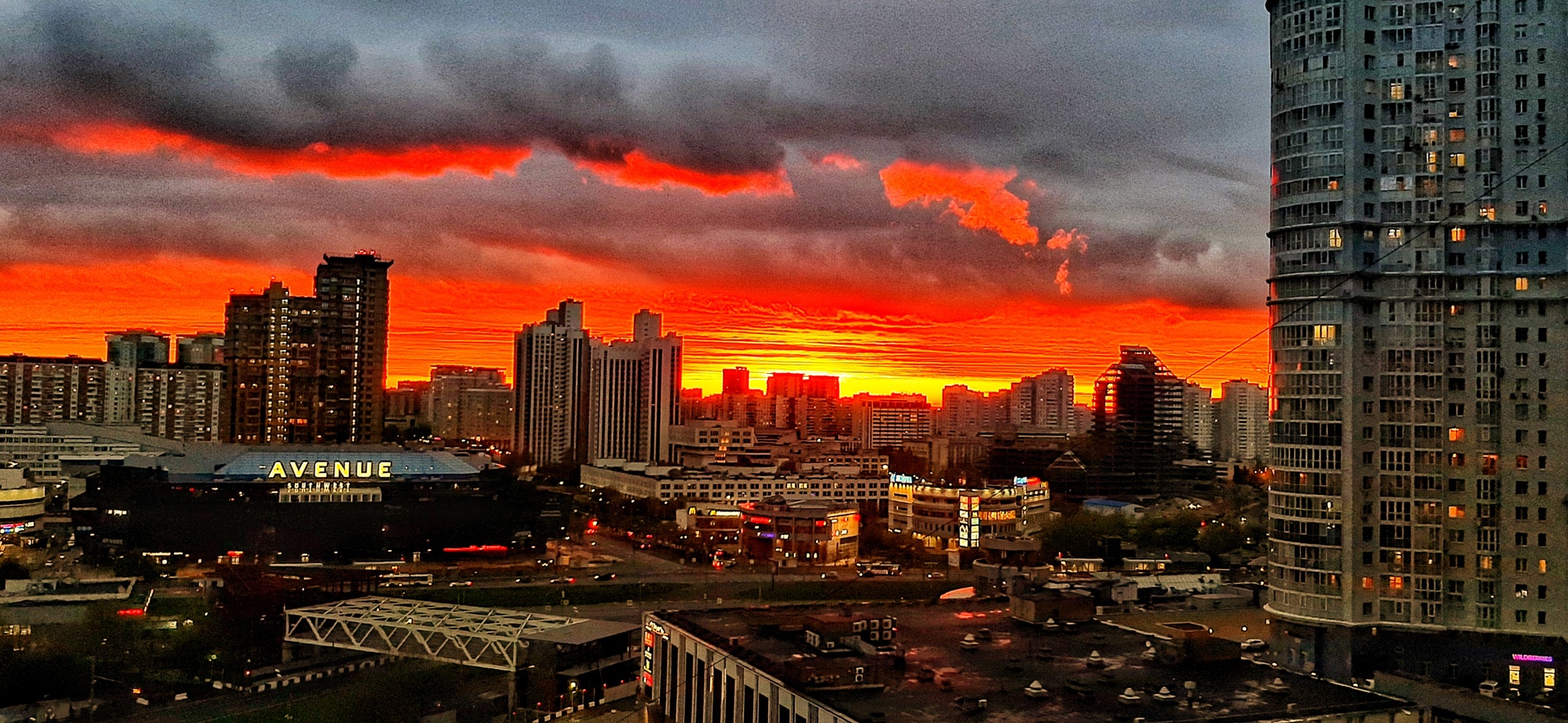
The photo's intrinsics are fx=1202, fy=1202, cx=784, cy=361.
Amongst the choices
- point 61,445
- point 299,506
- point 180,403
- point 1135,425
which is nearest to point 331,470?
point 299,506

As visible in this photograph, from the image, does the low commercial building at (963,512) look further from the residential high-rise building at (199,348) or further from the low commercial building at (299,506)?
the residential high-rise building at (199,348)

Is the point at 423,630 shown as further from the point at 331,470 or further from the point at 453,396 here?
the point at 453,396

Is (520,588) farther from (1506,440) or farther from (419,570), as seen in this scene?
(1506,440)

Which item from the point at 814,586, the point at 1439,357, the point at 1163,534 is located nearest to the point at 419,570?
the point at 814,586

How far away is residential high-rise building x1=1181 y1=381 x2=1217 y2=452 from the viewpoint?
61.2m

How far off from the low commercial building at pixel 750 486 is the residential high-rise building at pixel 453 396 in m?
31.6

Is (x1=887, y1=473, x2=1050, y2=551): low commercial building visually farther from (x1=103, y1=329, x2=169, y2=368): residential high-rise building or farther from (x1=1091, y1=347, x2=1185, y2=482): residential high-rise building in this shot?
(x1=103, y1=329, x2=169, y2=368): residential high-rise building

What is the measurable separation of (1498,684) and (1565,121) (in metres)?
8.47

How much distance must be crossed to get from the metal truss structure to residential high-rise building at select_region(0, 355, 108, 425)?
43.1m

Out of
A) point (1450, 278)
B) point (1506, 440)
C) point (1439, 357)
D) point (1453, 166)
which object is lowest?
point (1506, 440)

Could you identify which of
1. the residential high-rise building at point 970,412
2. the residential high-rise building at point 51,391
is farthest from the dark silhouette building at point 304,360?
the residential high-rise building at point 970,412

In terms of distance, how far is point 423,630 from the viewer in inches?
752

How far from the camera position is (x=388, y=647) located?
19594 mm

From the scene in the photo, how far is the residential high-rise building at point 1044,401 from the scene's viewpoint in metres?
74.0
